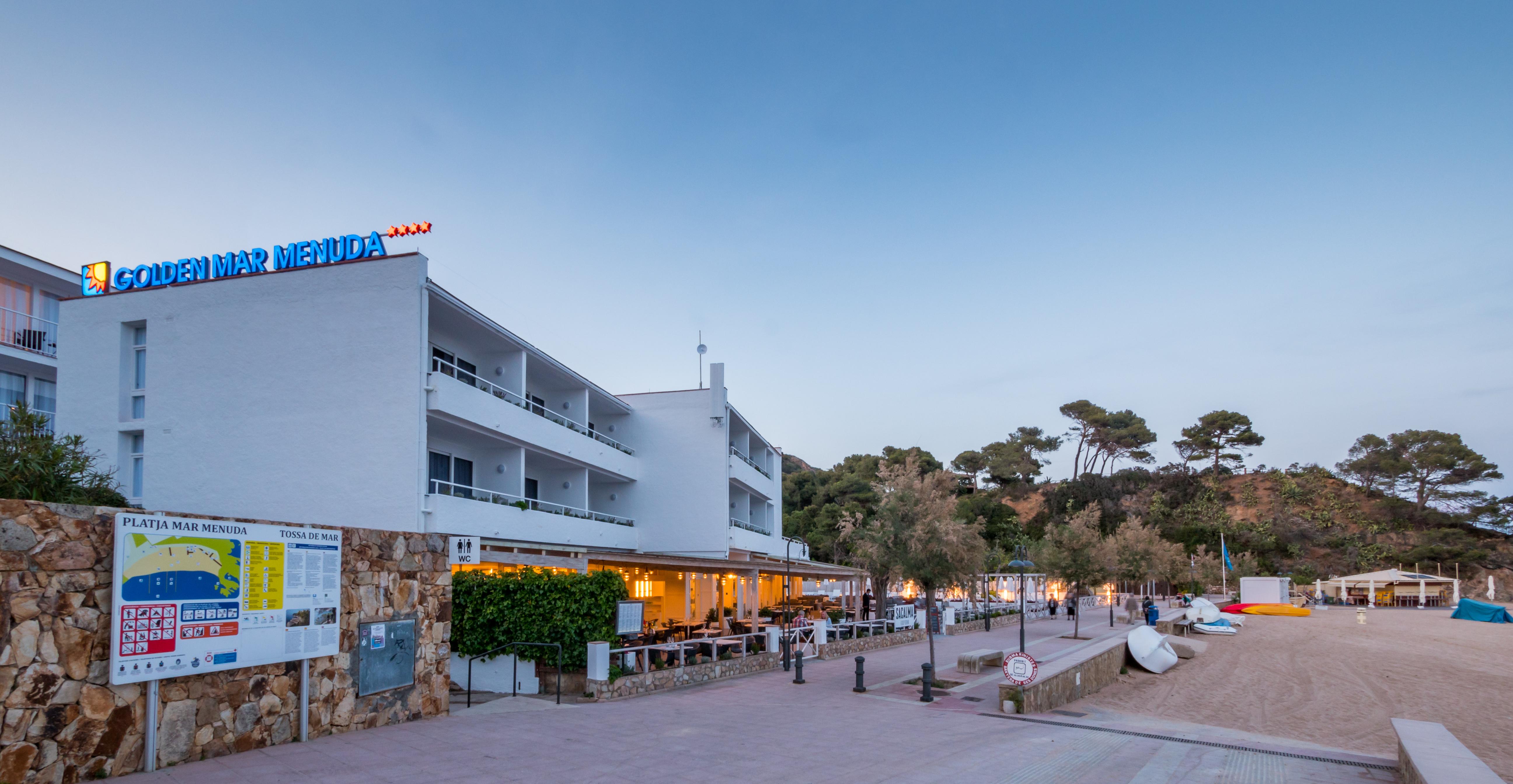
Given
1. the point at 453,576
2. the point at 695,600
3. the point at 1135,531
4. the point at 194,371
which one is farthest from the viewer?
the point at 1135,531

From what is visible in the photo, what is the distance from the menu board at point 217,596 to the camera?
8.24 meters

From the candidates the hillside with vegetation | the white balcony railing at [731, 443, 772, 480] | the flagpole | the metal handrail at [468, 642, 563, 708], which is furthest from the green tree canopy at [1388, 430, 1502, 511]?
the metal handrail at [468, 642, 563, 708]

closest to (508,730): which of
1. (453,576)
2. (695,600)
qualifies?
(453,576)

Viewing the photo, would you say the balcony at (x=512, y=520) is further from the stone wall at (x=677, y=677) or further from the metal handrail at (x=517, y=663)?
the stone wall at (x=677, y=677)

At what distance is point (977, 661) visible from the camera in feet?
65.5

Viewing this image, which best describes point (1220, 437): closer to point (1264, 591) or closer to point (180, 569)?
point (1264, 591)

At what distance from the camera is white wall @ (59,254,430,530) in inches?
804

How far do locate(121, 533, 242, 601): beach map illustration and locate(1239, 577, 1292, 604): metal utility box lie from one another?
62.6 m

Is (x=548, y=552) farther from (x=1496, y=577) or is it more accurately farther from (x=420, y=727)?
(x=1496, y=577)

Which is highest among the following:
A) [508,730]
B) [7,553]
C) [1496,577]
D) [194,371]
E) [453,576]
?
[194,371]

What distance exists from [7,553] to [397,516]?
12.9 m

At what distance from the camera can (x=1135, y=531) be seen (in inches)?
1953

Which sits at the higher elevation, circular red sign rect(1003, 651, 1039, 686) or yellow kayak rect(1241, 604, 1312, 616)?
circular red sign rect(1003, 651, 1039, 686)

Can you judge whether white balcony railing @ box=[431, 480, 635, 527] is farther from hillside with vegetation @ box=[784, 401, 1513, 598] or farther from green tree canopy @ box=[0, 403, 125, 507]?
hillside with vegetation @ box=[784, 401, 1513, 598]
